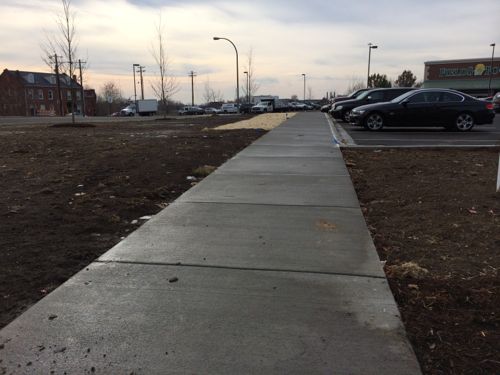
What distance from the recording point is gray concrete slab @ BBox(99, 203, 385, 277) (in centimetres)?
409

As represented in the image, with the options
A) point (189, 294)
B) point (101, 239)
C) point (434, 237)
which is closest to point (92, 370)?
point (189, 294)

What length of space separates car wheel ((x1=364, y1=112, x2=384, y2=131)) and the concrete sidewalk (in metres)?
11.9

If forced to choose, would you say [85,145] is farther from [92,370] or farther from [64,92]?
[64,92]

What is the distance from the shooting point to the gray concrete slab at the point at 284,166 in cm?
849

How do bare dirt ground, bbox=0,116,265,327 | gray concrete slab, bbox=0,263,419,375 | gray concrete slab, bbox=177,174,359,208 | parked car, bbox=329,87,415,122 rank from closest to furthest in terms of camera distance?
gray concrete slab, bbox=0,263,419,375, bare dirt ground, bbox=0,116,265,327, gray concrete slab, bbox=177,174,359,208, parked car, bbox=329,87,415,122

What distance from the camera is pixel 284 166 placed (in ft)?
30.1

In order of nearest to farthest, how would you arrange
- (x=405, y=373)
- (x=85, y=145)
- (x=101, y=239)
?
(x=405, y=373) < (x=101, y=239) < (x=85, y=145)

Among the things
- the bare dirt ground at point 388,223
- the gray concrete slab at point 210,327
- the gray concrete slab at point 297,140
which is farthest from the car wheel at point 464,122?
the gray concrete slab at point 210,327

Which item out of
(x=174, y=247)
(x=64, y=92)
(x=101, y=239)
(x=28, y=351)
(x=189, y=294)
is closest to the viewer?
(x=28, y=351)

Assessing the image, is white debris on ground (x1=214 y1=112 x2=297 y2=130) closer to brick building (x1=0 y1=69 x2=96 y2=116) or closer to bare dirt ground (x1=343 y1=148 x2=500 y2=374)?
bare dirt ground (x1=343 y1=148 x2=500 y2=374)

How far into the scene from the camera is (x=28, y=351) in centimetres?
271

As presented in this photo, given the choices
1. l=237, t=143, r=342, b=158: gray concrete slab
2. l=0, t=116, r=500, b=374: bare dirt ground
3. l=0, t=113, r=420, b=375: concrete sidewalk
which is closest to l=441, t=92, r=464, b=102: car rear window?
l=0, t=116, r=500, b=374: bare dirt ground

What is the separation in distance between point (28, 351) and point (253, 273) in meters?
1.78

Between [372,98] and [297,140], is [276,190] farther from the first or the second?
[372,98]
